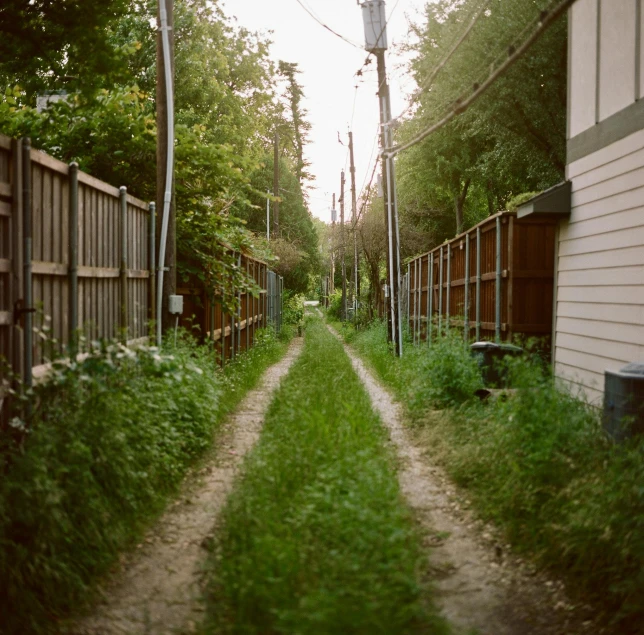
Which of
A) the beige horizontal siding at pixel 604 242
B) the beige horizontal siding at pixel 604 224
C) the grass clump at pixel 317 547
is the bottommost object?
the grass clump at pixel 317 547

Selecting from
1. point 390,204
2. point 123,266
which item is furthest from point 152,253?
point 390,204

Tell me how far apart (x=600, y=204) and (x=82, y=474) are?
20.1ft

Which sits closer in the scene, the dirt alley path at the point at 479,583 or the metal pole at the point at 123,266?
the dirt alley path at the point at 479,583

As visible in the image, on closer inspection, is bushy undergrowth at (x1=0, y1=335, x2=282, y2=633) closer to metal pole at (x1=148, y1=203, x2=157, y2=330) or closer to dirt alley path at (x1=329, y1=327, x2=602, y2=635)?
dirt alley path at (x1=329, y1=327, x2=602, y2=635)

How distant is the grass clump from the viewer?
3.13 m

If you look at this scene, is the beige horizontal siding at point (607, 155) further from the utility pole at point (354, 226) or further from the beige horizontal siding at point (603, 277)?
the utility pole at point (354, 226)

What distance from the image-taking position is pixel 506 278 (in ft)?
33.8

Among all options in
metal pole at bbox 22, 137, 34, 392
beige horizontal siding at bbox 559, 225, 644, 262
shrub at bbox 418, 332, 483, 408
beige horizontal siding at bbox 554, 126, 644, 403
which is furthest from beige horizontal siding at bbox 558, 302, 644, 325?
metal pole at bbox 22, 137, 34, 392

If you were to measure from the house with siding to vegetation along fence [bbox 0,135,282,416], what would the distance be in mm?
4343

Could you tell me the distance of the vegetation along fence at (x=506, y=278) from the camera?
10109 millimetres

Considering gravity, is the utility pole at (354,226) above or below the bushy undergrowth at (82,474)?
above

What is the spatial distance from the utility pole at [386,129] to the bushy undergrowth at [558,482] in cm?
780

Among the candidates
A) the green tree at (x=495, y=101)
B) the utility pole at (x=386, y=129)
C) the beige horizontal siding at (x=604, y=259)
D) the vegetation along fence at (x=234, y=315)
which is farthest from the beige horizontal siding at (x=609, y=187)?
the green tree at (x=495, y=101)

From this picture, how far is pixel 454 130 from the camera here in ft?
81.9
